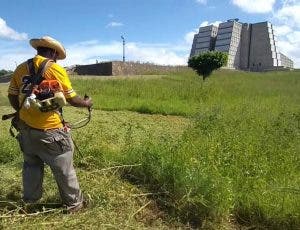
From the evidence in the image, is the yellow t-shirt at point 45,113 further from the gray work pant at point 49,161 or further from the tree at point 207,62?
the tree at point 207,62

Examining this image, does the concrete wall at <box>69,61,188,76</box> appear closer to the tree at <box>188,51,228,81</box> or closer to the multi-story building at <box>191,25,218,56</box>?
the tree at <box>188,51,228,81</box>

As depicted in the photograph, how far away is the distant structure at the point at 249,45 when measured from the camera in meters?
81.6

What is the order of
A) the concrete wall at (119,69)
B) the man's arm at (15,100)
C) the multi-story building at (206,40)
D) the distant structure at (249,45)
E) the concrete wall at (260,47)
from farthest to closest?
the multi-story building at (206,40)
the distant structure at (249,45)
the concrete wall at (260,47)
the concrete wall at (119,69)
the man's arm at (15,100)

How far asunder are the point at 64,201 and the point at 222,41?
281 ft

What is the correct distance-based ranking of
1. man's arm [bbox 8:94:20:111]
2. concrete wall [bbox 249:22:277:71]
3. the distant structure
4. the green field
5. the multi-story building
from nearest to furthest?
1. the green field
2. man's arm [bbox 8:94:20:111]
3. concrete wall [bbox 249:22:277:71]
4. the distant structure
5. the multi-story building

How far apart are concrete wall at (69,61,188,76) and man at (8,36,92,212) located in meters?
35.6

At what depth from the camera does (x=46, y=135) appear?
446 centimetres

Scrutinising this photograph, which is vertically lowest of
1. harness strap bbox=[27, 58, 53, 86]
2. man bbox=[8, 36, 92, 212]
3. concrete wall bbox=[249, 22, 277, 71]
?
man bbox=[8, 36, 92, 212]

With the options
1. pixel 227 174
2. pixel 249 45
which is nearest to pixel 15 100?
pixel 227 174

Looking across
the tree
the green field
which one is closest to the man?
the green field

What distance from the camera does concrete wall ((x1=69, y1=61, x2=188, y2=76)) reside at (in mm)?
41094

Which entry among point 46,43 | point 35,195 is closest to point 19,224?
point 35,195

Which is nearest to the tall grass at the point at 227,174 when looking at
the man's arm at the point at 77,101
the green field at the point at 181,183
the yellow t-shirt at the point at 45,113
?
the green field at the point at 181,183

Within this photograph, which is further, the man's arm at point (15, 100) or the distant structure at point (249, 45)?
the distant structure at point (249, 45)
